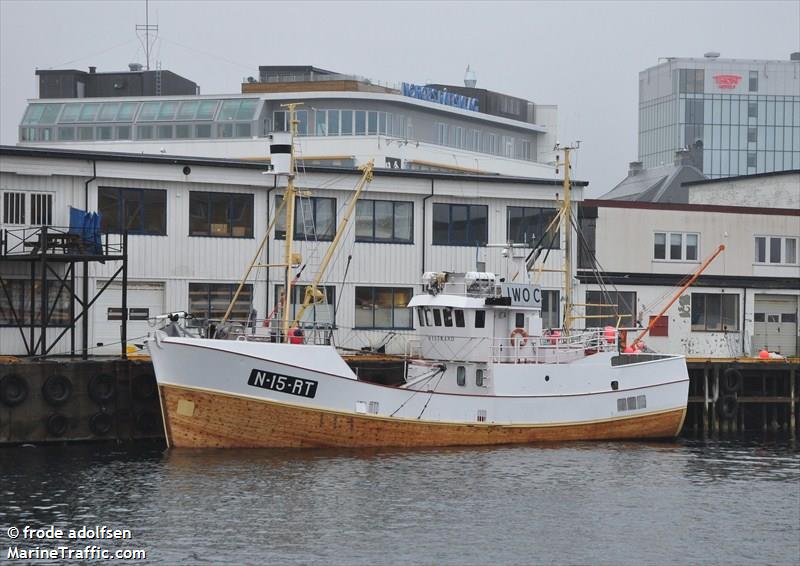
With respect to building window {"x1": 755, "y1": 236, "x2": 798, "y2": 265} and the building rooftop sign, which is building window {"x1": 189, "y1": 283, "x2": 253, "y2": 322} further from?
the building rooftop sign

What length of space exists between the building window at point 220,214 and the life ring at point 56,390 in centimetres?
858

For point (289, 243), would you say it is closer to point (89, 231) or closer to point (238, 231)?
point (89, 231)

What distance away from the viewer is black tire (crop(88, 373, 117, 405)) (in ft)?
127

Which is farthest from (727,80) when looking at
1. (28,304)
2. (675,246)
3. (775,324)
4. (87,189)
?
(28,304)

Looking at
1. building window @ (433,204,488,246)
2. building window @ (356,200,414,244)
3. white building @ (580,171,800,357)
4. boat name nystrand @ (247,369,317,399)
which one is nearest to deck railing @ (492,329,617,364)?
boat name nystrand @ (247,369,317,399)

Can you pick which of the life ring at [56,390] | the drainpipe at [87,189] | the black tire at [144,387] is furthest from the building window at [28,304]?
the black tire at [144,387]

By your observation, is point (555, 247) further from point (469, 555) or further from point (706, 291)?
point (469, 555)

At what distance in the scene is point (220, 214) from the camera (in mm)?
45688

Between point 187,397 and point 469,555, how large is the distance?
1287 centimetres

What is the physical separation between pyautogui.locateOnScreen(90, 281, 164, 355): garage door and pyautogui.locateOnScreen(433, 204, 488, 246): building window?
11.1 m

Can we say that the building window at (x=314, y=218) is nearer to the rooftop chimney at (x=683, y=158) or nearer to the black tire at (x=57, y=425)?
the black tire at (x=57, y=425)

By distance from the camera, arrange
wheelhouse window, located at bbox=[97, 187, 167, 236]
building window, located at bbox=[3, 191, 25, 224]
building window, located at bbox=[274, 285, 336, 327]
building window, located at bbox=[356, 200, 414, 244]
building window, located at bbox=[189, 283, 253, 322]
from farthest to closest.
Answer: building window, located at bbox=[356, 200, 414, 244] < building window, located at bbox=[274, 285, 336, 327] < building window, located at bbox=[189, 283, 253, 322] < wheelhouse window, located at bbox=[97, 187, 167, 236] < building window, located at bbox=[3, 191, 25, 224]

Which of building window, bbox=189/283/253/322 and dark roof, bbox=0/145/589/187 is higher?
dark roof, bbox=0/145/589/187

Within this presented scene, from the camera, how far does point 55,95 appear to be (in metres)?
80.8
